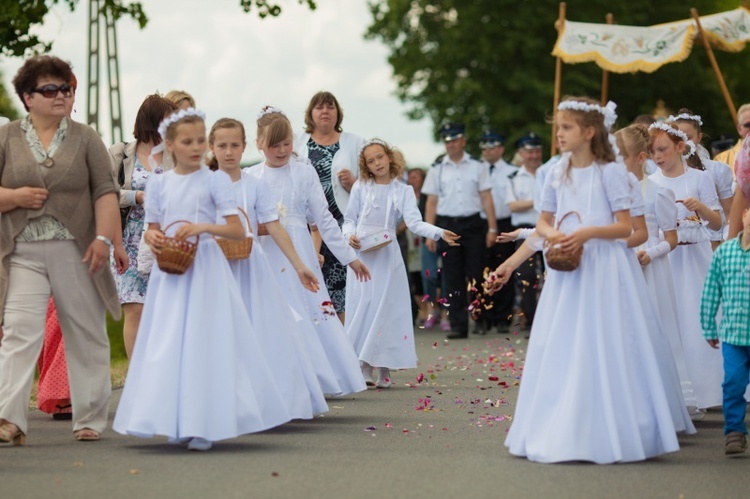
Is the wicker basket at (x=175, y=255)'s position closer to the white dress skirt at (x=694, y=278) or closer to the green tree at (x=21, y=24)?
the white dress skirt at (x=694, y=278)

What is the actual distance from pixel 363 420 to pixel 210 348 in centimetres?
207

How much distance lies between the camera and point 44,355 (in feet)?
37.3

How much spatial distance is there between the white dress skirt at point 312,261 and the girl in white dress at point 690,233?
7.93 feet

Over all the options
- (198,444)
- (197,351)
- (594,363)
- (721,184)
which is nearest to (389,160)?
(721,184)

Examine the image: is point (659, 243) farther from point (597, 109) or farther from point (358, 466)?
point (358, 466)

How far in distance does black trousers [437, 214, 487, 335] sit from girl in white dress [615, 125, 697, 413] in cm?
898

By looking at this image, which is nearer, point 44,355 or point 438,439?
point 438,439

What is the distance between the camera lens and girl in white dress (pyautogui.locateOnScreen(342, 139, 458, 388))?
1349 centimetres

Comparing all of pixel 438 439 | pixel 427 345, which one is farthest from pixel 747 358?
pixel 427 345

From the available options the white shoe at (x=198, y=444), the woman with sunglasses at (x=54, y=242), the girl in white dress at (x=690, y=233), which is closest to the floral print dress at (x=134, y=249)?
the woman with sunglasses at (x=54, y=242)

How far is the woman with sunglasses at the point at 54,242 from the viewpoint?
9.42m

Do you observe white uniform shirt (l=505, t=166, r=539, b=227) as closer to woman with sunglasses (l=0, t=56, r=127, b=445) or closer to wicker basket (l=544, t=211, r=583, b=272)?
woman with sunglasses (l=0, t=56, r=127, b=445)

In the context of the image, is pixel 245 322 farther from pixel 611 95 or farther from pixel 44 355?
pixel 611 95

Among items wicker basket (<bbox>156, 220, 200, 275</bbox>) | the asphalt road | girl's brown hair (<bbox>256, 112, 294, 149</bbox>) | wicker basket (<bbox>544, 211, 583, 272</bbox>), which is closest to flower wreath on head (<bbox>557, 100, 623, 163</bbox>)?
wicker basket (<bbox>544, 211, 583, 272</bbox>)
